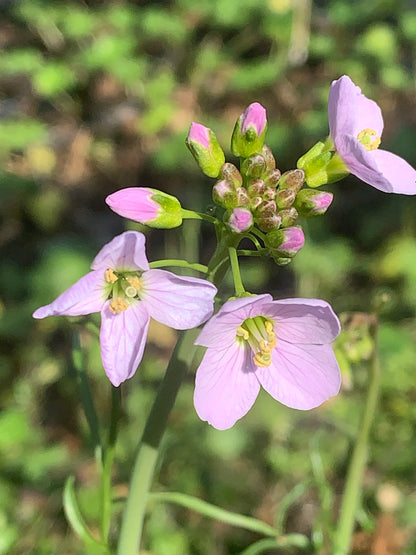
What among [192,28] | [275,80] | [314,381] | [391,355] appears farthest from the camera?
[192,28]

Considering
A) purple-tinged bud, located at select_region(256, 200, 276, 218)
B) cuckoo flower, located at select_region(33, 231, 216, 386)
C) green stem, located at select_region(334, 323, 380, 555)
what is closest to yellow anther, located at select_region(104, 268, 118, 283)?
cuckoo flower, located at select_region(33, 231, 216, 386)

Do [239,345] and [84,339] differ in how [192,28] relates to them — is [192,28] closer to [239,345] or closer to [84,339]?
[84,339]

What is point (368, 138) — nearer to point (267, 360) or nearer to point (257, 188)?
point (257, 188)

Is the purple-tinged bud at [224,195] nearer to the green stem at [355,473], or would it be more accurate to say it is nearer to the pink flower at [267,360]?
the pink flower at [267,360]

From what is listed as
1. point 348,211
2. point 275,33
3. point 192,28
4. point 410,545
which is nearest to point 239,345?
point 410,545

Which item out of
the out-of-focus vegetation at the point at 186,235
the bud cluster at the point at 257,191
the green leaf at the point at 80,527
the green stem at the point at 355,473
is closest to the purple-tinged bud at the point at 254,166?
the bud cluster at the point at 257,191
